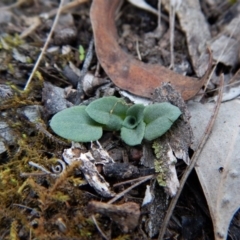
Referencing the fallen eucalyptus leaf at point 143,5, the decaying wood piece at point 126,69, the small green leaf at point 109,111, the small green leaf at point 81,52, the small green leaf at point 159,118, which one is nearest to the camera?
the small green leaf at point 159,118

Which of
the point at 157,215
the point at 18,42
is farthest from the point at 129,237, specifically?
the point at 18,42

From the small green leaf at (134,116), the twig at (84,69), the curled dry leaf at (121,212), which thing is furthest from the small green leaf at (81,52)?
the curled dry leaf at (121,212)

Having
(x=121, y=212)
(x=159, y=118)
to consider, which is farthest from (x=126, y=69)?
(x=121, y=212)

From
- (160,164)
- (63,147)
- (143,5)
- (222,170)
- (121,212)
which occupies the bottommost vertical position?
(63,147)

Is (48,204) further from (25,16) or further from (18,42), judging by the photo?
(25,16)

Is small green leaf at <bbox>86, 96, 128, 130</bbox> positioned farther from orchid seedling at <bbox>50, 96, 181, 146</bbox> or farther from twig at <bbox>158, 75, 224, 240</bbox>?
twig at <bbox>158, 75, 224, 240</bbox>

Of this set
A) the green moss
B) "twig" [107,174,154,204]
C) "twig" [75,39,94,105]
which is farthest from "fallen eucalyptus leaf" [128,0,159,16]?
"twig" [107,174,154,204]

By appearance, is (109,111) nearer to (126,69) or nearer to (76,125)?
(76,125)

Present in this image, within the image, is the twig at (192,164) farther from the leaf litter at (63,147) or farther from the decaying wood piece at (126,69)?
the decaying wood piece at (126,69)
